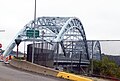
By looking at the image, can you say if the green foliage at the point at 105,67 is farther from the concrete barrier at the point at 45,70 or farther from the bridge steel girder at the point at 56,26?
the bridge steel girder at the point at 56,26

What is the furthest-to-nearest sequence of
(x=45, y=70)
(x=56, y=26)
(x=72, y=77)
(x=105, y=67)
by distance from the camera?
1. (x=56, y=26)
2. (x=105, y=67)
3. (x=45, y=70)
4. (x=72, y=77)

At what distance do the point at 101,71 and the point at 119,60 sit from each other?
1793 mm

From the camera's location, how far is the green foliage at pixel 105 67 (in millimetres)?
23859

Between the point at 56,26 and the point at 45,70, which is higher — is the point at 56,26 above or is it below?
above

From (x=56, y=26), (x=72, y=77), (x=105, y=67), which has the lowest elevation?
(x=72, y=77)

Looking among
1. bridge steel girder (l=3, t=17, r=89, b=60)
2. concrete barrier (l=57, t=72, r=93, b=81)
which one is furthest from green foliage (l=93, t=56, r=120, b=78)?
bridge steel girder (l=3, t=17, r=89, b=60)

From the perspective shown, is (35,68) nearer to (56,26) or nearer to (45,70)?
(45,70)

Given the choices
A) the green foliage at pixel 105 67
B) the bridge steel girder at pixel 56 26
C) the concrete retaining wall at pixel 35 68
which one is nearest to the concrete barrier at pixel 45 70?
the concrete retaining wall at pixel 35 68

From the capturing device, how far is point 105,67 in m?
24.6

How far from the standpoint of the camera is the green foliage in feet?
78.3

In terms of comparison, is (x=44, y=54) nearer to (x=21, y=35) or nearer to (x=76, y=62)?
(x=76, y=62)

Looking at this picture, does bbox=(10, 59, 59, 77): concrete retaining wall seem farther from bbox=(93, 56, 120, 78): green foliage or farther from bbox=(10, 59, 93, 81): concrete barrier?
bbox=(93, 56, 120, 78): green foliage

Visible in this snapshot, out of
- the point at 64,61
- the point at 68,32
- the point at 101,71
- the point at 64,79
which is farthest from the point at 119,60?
the point at 68,32

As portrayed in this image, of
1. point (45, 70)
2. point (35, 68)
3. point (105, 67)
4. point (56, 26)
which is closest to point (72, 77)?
point (45, 70)
